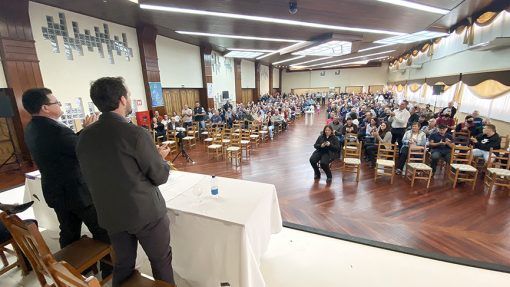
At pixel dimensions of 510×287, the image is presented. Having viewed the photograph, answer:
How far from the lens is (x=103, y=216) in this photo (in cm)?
129

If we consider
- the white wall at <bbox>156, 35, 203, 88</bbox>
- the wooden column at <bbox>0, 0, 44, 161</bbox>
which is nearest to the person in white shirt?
the white wall at <bbox>156, 35, 203, 88</bbox>

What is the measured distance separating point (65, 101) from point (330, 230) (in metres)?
6.98

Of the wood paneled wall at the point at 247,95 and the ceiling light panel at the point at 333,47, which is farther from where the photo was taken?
the wood paneled wall at the point at 247,95

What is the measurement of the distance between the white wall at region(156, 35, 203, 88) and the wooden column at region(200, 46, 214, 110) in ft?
0.58

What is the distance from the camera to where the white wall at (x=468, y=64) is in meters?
6.27

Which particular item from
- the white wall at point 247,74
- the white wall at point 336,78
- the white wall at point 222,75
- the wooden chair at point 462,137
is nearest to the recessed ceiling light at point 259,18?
the wooden chair at point 462,137

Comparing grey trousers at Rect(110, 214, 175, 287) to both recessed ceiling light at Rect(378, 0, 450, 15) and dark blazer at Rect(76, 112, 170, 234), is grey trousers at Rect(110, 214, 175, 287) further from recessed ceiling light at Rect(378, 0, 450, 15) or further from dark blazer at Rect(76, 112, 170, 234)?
recessed ceiling light at Rect(378, 0, 450, 15)

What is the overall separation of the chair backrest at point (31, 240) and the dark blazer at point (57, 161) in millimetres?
301

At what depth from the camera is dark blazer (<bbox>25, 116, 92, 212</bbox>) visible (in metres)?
1.61

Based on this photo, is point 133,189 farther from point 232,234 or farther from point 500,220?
point 500,220

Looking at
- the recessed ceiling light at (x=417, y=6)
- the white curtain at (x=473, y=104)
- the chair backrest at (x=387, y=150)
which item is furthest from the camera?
the white curtain at (x=473, y=104)

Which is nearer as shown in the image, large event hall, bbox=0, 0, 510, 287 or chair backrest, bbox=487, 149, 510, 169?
large event hall, bbox=0, 0, 510, 287

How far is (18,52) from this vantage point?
485 centimetres

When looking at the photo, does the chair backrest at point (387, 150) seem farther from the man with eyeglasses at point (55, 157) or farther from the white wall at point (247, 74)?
the white wall at point (247, 74)
